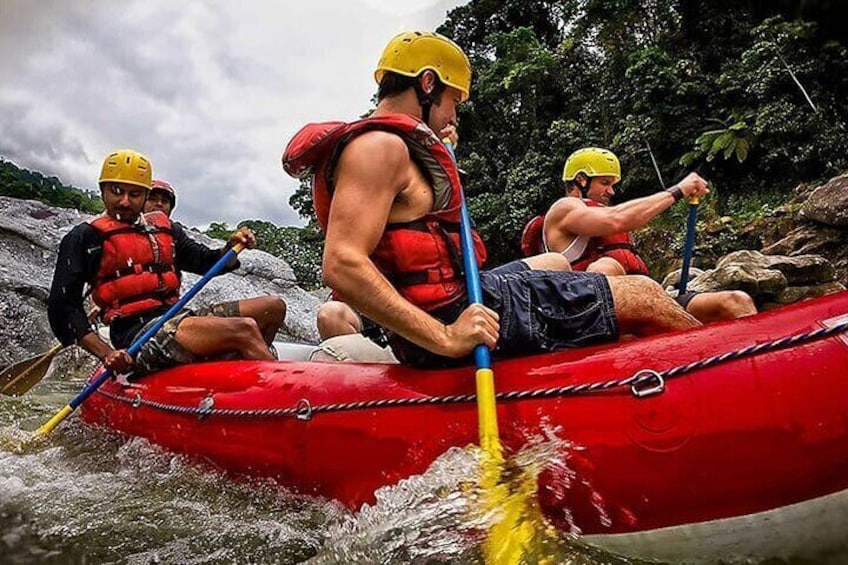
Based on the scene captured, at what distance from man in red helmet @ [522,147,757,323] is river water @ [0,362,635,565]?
168cm

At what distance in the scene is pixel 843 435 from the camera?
156cm

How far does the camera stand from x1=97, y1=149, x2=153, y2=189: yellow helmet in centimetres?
443

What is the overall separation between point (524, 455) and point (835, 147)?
47.5ft

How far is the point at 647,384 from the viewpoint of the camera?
1.78m

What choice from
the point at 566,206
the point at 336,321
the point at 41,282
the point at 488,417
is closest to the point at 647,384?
the point at 488,417

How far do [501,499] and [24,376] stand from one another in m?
5.60

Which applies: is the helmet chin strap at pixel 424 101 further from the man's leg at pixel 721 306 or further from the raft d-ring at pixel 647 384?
the man's leg at pixel 721 306

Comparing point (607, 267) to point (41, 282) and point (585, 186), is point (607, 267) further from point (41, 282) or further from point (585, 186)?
point (41, 282)

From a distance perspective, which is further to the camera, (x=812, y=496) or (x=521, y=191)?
(x=521, y=191)

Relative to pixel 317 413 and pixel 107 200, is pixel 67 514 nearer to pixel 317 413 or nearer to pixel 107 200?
pixel 317 413

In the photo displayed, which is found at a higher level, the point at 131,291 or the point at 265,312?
the point at 131,291

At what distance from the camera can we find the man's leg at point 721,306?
2.96 metres

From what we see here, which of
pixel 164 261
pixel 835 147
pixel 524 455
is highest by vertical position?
pixel 835 147

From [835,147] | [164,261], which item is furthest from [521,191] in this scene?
[164,261]
